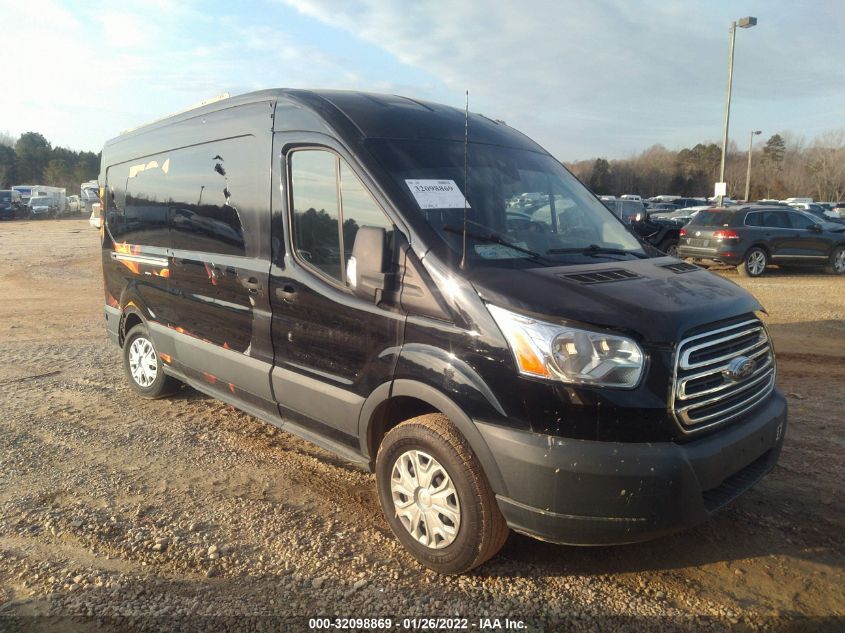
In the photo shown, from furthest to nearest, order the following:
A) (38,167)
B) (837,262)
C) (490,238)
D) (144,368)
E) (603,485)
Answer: (38,167) < (837,262) < (144,368) < (490,238) < (603,485)

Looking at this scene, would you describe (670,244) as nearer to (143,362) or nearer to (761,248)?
(761,248)

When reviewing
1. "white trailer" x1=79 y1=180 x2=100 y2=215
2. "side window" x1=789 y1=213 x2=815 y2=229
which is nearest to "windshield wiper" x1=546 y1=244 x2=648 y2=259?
"side window" x1=789 y1=213 x2=815 y2=229

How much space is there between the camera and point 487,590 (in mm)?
3117

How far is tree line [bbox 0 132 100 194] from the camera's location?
6900 centimetres

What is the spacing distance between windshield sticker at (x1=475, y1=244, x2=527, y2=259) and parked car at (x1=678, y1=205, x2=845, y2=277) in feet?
42.6

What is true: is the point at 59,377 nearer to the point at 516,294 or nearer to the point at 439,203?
the point at 439,203

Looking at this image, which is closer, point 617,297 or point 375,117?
point 617,297

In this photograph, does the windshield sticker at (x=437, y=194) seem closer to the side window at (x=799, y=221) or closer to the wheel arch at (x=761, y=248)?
the wheel arch at (x=761, y=248)

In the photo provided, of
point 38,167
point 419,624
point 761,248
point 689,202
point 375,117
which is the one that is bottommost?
point 419,624

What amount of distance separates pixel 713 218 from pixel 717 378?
538 inches

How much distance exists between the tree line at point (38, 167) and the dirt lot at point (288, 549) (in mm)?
74214

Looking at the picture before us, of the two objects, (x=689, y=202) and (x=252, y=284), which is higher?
(x=689, y=202)

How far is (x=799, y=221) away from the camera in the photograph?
15320 millimetres

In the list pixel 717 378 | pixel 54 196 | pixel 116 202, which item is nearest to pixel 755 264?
pixel 717 378
